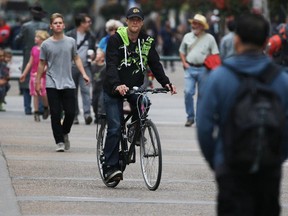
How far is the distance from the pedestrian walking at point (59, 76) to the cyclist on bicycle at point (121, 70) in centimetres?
299

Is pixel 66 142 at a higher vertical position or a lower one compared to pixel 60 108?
lower

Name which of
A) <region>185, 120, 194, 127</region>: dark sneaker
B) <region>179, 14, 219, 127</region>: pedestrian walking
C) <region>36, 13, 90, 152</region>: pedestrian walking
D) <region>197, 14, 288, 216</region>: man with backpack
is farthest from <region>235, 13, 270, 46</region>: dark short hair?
<region>185, 120, 194, 127</region>: dark sneaker

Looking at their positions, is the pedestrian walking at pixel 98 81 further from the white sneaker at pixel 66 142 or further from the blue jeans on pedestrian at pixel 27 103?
the white sneaker at pixel 66 142

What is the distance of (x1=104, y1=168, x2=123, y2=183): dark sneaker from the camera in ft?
38.4

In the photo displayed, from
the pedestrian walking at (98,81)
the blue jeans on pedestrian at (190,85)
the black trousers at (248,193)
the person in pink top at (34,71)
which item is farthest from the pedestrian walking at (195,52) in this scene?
the black trousers at (248,193)

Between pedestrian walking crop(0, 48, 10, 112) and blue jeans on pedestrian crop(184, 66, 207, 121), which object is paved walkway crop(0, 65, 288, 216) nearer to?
blue jeans on pedestrian crop(184, 66, 207, 121)

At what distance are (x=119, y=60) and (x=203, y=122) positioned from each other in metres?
5.27

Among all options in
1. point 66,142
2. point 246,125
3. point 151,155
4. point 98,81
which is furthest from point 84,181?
point 98,81

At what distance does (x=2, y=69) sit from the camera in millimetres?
22531

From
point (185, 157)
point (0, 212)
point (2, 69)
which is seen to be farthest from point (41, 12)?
point (0, 212)

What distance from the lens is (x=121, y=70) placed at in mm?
11891

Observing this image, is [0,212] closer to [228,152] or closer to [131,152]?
[131,152]

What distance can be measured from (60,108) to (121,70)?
3160 millimetres

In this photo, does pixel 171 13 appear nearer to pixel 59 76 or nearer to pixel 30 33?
pixel 30 33
